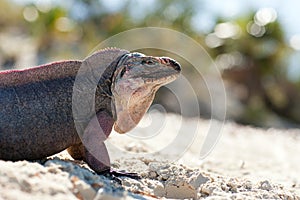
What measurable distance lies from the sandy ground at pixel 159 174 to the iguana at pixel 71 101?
0.21 meters

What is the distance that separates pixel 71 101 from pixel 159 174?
133 centimetres

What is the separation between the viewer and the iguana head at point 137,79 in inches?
228

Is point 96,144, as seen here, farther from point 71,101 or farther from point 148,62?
point 148,62

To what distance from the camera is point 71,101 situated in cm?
575

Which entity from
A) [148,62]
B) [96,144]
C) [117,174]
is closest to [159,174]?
[117,174]

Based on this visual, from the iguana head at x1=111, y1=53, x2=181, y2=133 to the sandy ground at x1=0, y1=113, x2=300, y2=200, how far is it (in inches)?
28.8

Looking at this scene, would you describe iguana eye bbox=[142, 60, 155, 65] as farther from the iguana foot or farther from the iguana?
the iguana foot

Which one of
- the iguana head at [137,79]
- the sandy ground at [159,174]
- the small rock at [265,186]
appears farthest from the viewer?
the small rock at [265,186]

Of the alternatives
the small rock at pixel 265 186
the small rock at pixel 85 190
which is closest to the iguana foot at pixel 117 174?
the small rock at pixel 85 190

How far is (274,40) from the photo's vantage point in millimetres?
24422

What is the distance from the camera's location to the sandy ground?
4691 mm

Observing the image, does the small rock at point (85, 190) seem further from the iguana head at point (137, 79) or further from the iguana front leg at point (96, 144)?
the iguana head at point (137, 79)

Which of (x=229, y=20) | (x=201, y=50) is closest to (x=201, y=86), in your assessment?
(x=201, y=50)

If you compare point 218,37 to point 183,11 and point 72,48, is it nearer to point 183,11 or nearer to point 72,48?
point 183,11
